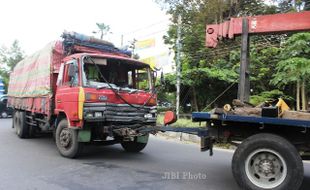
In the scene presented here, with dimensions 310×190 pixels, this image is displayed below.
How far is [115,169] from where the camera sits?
7.73 metres

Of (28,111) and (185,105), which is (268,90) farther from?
(28,111)

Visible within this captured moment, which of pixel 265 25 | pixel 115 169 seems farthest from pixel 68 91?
pixel 265 25

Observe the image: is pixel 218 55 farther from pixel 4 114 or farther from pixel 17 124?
pixel 4 114

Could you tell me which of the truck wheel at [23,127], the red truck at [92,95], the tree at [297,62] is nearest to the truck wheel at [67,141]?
the red truck at [92,95]

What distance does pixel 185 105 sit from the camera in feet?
76.1

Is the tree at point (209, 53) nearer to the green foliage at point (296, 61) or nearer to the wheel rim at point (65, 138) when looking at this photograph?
the green foliage at point (296, 61)

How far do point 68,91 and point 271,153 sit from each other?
500 cm

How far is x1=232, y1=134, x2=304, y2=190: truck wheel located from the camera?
527 centimetres

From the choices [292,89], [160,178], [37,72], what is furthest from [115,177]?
[292,89]

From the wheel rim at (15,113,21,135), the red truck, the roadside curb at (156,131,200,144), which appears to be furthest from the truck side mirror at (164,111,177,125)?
the wheel rim at (15,113,21,135)

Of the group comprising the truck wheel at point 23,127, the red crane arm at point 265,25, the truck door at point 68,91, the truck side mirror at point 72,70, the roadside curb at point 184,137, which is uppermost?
the red crane arm at point 265,25

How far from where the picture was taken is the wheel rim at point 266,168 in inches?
213

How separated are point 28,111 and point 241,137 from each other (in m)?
8.44

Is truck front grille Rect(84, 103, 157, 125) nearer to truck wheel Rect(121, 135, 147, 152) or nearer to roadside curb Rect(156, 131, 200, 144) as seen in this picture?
truck wheel Rect(121, 135, 147, 152)
